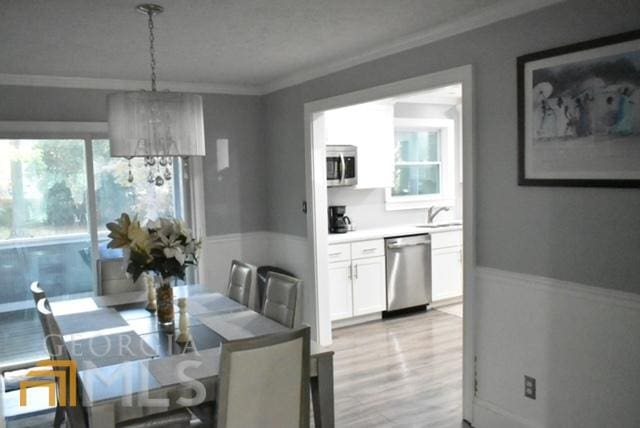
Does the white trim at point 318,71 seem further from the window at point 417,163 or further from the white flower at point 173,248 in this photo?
the white flower at point 173,248

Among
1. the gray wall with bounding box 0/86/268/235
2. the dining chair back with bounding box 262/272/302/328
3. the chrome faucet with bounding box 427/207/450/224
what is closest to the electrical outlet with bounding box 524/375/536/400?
the dining chair back with bounding box 262/272/302/328

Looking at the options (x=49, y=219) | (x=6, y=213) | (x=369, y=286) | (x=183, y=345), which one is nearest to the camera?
(x=183, y=345)

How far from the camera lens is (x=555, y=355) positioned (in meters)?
2.99

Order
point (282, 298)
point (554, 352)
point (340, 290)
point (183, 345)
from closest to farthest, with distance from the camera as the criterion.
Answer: point (183, 345) < point (554, 352) < point (282, 298) < point (340, 290)

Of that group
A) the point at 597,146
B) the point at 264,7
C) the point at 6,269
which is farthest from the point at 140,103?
the point at 6,269

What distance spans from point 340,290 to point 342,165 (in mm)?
1260

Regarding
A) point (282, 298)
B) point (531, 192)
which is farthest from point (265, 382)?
point (531, 192)

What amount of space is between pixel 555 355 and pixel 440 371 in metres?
1.51

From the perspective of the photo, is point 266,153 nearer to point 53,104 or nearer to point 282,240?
point 282,240

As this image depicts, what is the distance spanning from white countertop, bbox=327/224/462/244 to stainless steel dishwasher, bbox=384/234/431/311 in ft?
0.20

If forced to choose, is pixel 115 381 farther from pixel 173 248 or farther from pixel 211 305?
pixel 211 305

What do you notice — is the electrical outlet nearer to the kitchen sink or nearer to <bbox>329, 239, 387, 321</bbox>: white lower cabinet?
<bbox>329, 239, 387, 321</bbox>: white lower cabinet

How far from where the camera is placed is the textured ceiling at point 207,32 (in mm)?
2918

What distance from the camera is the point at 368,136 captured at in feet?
19.4
